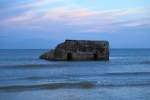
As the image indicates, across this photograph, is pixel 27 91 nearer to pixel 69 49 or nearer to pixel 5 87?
pixel 5 87

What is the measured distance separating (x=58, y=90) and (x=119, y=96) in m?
4.71

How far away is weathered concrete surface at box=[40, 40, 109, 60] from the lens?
230 ft

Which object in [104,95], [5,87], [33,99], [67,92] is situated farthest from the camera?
[5,87]

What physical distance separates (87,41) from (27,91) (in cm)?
4753

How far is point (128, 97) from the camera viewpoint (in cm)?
2145

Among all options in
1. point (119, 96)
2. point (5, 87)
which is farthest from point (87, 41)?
point (119, 96)

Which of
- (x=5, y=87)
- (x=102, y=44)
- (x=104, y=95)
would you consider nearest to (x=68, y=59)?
(x=102, y=44)

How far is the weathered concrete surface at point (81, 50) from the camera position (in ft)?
230

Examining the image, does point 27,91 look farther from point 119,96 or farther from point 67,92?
point 119,96

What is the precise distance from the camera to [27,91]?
80.0 feet

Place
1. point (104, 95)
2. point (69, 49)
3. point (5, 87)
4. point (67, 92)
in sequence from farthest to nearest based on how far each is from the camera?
point (69, 49) → point (5, 87) → point (67, 92) → point (104, 95)

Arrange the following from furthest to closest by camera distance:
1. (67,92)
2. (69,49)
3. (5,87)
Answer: (69,49) < (5,87) < (67,92)

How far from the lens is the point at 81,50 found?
70438 millimetres

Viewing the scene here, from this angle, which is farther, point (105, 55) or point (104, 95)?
point (105, 55)
